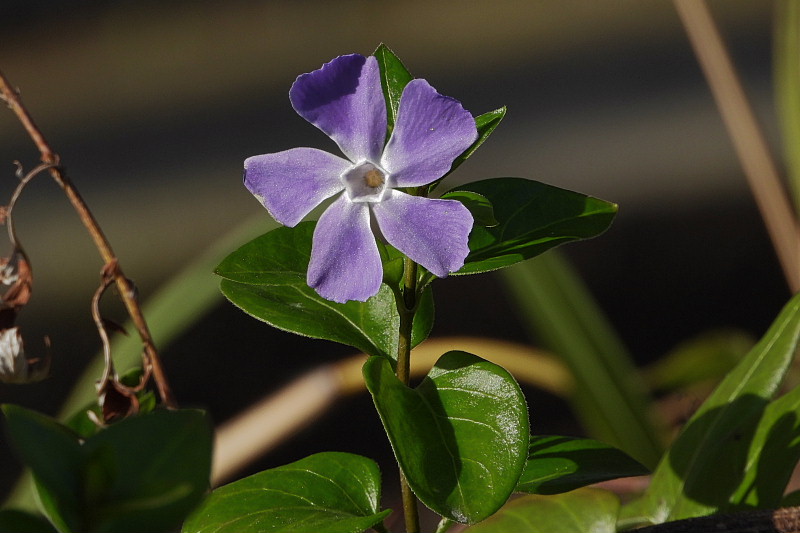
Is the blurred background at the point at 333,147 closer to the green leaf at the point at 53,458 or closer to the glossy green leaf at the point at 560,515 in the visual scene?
the glossy green leaf at the point at 560,515

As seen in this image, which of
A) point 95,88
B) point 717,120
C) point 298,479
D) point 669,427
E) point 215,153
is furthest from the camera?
point 95,88

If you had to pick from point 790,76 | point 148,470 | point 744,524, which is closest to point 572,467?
point 744,524

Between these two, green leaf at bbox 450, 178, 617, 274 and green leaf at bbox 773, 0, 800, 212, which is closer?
green leaf at bbox 450, 178, 617, 274

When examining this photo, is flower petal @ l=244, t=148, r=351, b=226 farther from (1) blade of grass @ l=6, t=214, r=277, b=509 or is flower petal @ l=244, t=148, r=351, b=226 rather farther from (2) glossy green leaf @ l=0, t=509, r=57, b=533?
(1) blade of grass @ l=6, t=214, r=277, b=509

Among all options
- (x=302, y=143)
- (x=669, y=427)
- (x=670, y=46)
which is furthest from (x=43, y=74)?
(x=669, y=427)

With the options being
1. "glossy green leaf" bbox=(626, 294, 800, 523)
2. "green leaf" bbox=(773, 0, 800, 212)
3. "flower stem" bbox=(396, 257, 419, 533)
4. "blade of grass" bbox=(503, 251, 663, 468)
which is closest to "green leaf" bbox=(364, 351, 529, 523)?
"flower stem" bbox=(396, 257, 419, 533)

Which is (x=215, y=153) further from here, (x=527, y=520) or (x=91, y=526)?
(x=91, y=526)

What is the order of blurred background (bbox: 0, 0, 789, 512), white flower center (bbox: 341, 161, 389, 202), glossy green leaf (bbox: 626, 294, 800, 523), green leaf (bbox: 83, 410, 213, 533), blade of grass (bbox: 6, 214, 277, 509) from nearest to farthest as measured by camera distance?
green leaf (bbox: 83, 410, 213, 533) → white flower center (bbox: 341, 161, 389, 202) → glossy green leaf (bbox: 626, 294, 800, 523) → blade of grass (bbox: 6, 214, 277, 509) → blurred background (bbox: 0, 0, 789, 512)

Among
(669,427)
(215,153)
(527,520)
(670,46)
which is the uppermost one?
(215,153)
